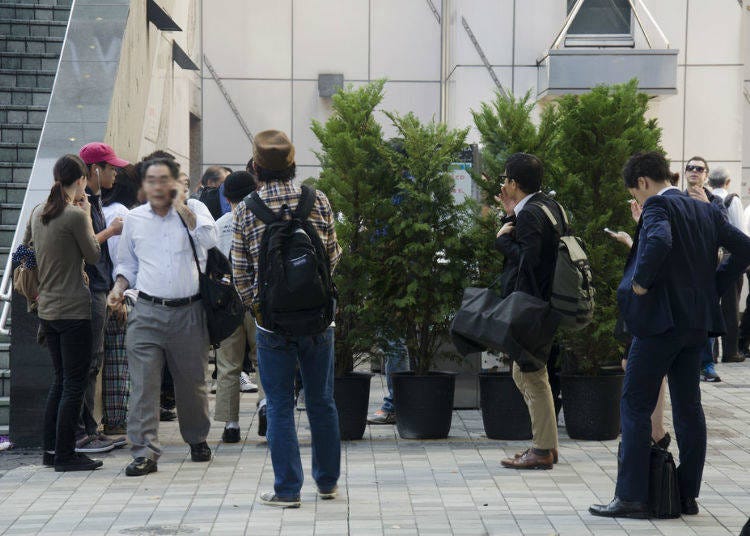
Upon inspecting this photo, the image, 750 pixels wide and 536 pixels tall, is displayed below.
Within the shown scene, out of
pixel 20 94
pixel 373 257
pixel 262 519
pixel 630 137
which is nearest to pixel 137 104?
pixel 20 94

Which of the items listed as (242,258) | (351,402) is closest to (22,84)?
(351,402)

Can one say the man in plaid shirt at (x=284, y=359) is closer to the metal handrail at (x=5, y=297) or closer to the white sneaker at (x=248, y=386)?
the metal handrail at (x=5, y=297)

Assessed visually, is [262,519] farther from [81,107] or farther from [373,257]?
[81,107]

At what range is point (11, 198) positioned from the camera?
11.3 m

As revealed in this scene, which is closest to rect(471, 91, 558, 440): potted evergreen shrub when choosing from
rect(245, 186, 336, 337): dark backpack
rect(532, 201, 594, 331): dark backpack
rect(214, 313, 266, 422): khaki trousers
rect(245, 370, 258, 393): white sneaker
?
rect(532, 201, 594, 331): dark backpack

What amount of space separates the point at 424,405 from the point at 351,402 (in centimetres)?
54

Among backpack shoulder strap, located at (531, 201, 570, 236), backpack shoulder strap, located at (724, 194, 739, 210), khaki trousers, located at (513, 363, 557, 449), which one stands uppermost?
backpack shoulder strap, located at (724, 194, 739, 210)

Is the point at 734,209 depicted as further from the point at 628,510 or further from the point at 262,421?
the point at 628,510

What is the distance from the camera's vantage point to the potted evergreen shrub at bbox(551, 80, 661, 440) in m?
9.15

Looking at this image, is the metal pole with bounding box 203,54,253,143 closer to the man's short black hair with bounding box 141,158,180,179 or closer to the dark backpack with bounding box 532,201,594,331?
the man's short black hair with bounding box 141,158,180,179

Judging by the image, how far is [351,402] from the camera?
9.02 metres

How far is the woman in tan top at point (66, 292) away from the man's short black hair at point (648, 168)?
3.42 m

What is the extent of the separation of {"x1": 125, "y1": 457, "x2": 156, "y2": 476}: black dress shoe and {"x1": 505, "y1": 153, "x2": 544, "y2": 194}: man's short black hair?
292 cm

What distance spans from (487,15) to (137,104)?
775cm
